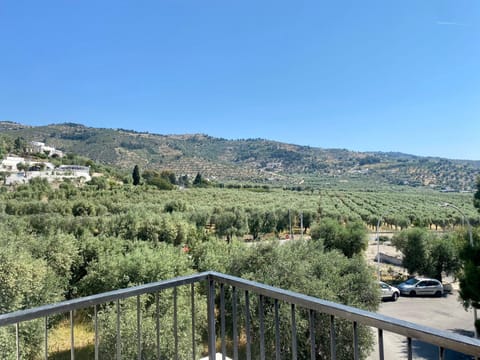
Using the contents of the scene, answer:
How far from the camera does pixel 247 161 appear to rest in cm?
11506

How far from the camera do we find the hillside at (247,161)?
260 feet

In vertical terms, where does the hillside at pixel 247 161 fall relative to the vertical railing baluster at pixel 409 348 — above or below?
above

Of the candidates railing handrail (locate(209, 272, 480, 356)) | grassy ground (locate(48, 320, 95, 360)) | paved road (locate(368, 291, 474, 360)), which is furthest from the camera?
paved road (locate(368, 291, 474, 360))

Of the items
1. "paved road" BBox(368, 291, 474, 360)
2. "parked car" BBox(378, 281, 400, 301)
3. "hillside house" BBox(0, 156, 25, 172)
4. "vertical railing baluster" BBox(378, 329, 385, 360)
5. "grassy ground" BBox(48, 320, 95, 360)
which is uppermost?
"hillside house" BBox(0, 156, 25, 172)

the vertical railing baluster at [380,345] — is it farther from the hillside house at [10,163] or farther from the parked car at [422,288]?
the hillside house at [10,163]

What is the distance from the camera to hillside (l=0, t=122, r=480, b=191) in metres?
79.2

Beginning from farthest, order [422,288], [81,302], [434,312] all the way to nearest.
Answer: [422,288]
[434,312]
[81,302]

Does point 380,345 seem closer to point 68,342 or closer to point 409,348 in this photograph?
point 409,348

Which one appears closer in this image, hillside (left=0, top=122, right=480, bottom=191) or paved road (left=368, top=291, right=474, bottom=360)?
paved road (left=368, top=291, right=474, bottom=360)

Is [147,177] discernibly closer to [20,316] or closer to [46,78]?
[46,78]

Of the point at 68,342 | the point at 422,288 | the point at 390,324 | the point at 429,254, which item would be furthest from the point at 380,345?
the point at 429,254

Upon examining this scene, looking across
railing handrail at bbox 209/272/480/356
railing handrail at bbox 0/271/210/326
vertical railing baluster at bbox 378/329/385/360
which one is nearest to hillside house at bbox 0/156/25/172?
railing handrail at bbox 0/271/210/326

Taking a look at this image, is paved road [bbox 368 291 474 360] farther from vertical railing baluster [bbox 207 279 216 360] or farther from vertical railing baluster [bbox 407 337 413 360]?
vertical railing baluster [bbox 407 337 413 360]

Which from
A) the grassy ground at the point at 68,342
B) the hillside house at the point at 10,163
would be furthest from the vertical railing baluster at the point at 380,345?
the hillside house at the point at 10,163
